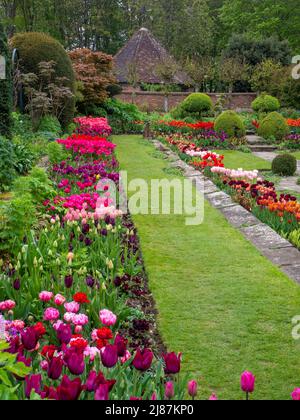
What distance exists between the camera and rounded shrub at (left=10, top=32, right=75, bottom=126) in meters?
16.0

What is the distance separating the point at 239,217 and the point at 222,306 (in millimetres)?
3271

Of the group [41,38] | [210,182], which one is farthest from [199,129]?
[210,182]

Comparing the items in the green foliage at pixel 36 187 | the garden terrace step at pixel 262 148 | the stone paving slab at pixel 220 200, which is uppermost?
the green foliage at pixel 36 187

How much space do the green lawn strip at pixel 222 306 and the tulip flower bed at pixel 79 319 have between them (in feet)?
0.73

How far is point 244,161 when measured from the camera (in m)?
15.4

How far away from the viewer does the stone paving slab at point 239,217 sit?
740 cm

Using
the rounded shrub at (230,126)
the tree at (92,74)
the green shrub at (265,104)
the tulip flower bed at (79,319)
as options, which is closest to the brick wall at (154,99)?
the green shrub at (265,104)

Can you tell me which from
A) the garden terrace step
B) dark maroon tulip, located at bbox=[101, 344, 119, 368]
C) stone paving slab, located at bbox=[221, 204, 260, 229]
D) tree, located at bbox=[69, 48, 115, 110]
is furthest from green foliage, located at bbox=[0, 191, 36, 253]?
tree, located at bbox=[69, 48, 115, 110]

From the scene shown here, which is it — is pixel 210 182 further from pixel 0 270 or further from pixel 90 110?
pixel 90 110

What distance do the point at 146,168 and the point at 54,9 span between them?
32.9 m

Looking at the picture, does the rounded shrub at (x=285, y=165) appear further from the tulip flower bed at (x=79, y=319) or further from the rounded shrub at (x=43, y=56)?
the rounded shrub at (x=43, y=56)

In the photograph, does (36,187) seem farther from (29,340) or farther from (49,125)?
(49,125)

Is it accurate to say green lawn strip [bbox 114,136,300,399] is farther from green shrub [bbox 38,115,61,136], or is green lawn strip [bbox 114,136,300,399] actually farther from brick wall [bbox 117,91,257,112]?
brick wall [bbox 117,91,257,112]

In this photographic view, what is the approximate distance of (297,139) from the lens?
20281 mm
